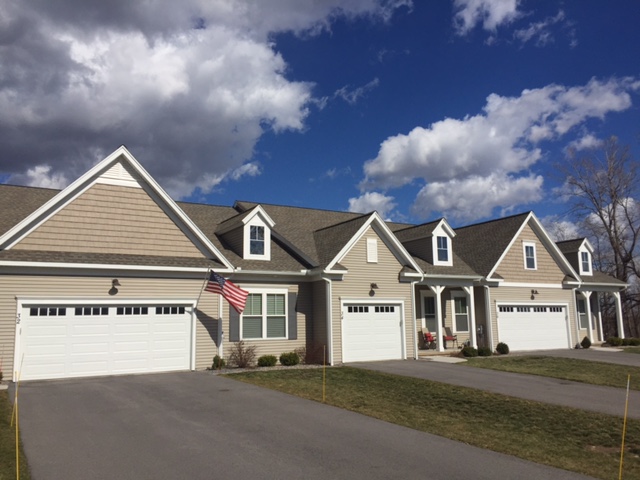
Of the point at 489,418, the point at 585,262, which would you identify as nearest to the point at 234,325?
the point at 489,418

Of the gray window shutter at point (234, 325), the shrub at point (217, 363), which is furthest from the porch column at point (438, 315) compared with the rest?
the shrub at point (217, 363)

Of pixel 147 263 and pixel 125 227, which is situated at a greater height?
pixel 125 227

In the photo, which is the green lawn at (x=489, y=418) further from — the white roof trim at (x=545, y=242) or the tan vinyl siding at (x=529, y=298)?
the white roof trim at (x=545, y=242)

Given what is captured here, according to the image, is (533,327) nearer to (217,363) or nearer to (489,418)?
(217,363)

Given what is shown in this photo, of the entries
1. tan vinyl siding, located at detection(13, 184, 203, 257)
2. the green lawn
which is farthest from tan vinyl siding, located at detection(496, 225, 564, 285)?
tan vinyl siding, located at detection(13, 184, 203, 257)

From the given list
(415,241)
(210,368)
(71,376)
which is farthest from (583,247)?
(71,376)

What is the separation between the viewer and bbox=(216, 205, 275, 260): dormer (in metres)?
21.4

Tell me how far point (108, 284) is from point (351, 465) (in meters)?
12.1

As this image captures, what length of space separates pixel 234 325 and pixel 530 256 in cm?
1672

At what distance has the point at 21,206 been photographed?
19.5 meters

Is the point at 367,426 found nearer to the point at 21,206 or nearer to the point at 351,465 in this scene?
the point at 351,465

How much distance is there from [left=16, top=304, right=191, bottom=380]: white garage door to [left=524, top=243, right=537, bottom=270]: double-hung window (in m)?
18.1

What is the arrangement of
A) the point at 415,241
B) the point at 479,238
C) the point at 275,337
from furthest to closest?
1. the point at 479,238
2. the point at 415,241
3. the point at 275,337

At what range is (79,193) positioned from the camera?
692 inches
